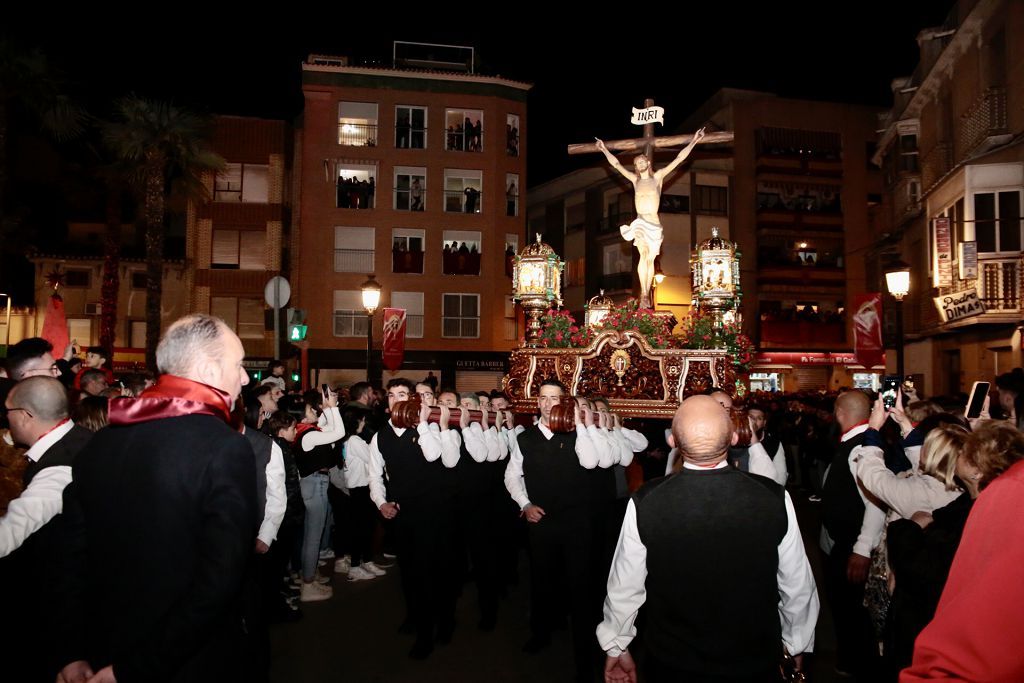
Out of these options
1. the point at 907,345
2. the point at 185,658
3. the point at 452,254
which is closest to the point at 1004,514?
the point at 185,658

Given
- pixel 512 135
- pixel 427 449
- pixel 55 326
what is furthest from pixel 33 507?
pixel 512 135

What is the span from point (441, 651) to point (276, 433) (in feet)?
7.92

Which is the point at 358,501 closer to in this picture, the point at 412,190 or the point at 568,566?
the point at 568,566

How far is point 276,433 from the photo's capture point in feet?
22.3

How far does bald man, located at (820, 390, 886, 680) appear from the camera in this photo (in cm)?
528

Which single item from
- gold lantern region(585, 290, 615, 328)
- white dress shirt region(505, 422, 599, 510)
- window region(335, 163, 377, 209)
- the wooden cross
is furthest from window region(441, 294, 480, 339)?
white dress shirt region(505, 422, 599, 510)

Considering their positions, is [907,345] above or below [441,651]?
above

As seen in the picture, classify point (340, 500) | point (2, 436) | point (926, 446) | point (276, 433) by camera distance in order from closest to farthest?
point (926, 446)
point (2, 436)
point (276, 433)
point (340, 500)

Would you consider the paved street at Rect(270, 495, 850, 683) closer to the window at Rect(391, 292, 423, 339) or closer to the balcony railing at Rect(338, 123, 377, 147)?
the window at Rect(391, 292, 423, 339)

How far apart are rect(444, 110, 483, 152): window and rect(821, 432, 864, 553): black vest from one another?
27.8m

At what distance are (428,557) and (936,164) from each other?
887 inches

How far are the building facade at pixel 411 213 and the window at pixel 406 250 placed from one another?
0.04 m

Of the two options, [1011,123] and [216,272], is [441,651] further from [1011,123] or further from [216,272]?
[216,272]

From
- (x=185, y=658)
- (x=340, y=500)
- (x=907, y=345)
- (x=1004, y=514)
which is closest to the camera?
(x=1004, y=514)
